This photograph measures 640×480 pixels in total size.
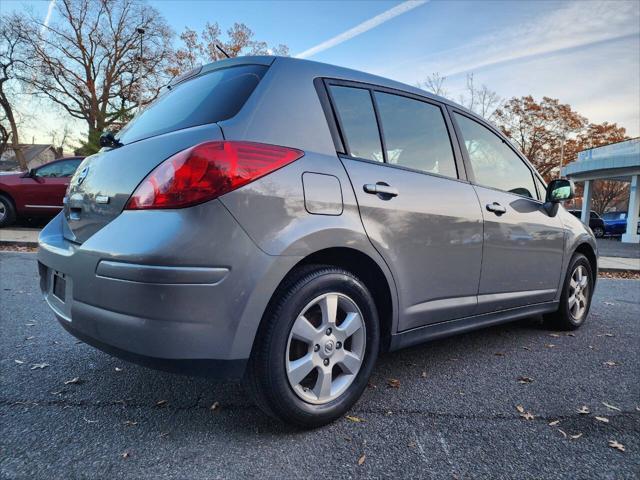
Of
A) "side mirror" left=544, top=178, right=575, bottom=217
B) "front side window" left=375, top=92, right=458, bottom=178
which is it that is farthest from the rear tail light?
"side mirror" left=544, top=178, right=575, bottom=217

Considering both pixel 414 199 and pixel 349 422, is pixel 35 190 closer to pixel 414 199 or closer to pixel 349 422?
pixel 414 199

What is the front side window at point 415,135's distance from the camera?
103 inches

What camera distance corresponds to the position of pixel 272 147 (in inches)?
76.6

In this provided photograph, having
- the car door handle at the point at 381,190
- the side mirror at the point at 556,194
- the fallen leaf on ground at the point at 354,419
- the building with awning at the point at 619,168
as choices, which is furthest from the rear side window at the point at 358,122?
the building with awning at the point at 619,168

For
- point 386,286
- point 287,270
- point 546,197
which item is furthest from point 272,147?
point 546,197

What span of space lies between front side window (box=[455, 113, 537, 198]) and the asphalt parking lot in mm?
1266

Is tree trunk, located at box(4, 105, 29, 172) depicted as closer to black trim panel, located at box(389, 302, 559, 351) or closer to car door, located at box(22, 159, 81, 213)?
car door, located at box(22, 159, 81, 213)

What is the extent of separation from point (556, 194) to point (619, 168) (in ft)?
74.0

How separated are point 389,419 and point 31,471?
1516 millimetres

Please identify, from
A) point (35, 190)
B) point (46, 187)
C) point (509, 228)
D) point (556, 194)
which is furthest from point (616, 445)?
point (35, 190)

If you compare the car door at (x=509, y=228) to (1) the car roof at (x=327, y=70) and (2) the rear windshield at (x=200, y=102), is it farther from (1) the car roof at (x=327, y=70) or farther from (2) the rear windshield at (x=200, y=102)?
(2) the rear windshield at (x=200, y=102)

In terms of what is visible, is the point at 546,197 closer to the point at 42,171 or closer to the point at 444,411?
the point at 444,411

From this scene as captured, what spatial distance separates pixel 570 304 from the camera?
4.04 m

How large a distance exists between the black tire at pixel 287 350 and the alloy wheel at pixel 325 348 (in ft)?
0.10
